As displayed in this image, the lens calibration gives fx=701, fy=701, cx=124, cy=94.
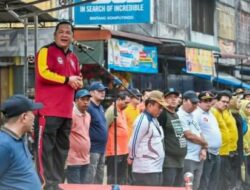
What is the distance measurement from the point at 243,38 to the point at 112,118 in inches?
1043

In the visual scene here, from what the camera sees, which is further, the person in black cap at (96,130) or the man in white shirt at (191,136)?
the man in white shirt at (191,136)

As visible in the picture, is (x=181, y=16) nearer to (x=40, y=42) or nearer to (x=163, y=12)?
(x=163, y=12)

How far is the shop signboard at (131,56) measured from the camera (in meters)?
18.0

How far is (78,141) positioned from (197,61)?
12.5m

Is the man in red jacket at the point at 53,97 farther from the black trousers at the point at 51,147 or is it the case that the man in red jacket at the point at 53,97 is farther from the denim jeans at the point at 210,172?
the denim jeans at the point at 210,172

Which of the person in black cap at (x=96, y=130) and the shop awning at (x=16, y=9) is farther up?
the shop awning at (x=16, y=9)

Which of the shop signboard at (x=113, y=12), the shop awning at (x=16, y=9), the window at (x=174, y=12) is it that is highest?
the window at (x=174, y=12)

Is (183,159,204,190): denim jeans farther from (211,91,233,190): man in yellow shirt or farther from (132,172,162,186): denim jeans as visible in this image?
(211,91,233,190): man in yellow shirt

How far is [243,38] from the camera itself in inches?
1469

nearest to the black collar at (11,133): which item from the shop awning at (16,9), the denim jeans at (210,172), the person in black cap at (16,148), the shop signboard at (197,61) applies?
the person in black cap at (16,148)

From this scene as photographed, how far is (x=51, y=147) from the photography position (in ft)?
25.2

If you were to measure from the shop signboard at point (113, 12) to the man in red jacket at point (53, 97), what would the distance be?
4838 millimetres

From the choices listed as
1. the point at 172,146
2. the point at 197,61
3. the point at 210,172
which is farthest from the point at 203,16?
the point at 172,146

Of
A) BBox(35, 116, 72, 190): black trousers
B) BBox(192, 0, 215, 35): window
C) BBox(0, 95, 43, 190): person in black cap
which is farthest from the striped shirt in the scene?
BBox(192, 0, 215, 35): window
